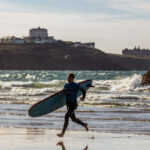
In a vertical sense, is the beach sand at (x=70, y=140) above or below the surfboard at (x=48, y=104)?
below

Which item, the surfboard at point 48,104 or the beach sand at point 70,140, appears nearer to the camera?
the beach sand at point 70,140

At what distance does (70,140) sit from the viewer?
13547mm

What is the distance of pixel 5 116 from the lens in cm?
2041

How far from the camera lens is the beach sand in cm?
1230

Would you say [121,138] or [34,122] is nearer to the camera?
[121,138]

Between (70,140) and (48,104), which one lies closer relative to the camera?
(70,140)

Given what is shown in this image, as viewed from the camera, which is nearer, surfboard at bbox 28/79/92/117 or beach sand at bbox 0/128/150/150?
beach sand at bbox 0/128/150/150

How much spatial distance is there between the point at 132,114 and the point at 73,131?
622 centimetres

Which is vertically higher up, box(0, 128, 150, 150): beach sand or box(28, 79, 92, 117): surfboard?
box(28, 79, 92, 117): surfboard

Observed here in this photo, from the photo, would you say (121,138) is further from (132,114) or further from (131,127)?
(132,114)

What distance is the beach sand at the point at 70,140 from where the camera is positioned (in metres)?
12.3

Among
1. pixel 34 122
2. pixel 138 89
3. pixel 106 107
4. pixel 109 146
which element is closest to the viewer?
pixel 109 146

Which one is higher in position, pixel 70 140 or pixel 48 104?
pixel 48 104

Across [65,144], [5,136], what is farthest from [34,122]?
[65,144]
